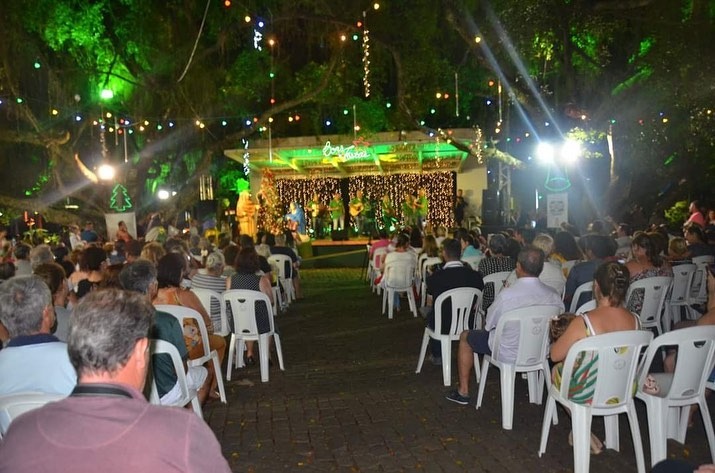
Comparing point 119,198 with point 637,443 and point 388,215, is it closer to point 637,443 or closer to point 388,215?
point 388,215

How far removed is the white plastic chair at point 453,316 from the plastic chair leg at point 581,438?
223 centimetres

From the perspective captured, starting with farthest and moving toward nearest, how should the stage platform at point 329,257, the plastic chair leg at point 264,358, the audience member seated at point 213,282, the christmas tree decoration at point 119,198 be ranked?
the stage platform at point 329,257 → the christmas tree decoration at point 119,198 → the audience member seated at point 213,282 → the plastic chair leg at point 264,358

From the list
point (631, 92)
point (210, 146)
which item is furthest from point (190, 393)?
point (210, 146)

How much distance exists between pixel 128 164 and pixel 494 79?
10.5 meters

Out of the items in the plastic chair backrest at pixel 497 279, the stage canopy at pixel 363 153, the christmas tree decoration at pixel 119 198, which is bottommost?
the plastic chair backrest at pixel 497 279

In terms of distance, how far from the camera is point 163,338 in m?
4.39

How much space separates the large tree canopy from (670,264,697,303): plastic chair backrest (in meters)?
6.78

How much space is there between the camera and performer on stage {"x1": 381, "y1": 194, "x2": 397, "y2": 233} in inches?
899

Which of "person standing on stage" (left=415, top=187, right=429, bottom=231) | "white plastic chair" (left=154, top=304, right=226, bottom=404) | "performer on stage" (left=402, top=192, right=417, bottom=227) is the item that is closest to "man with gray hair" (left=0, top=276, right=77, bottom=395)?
"white plastic chair" (left=154, top=304, right=226, bottom=404)

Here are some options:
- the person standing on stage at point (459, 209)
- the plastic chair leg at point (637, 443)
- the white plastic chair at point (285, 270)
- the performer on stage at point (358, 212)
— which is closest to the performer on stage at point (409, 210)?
the performer on stage at point (358, 212)

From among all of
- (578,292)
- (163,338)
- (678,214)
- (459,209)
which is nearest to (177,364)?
(163,338)

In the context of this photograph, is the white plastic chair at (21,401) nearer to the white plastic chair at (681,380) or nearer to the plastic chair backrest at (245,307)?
the white plastic chair at (681,380)

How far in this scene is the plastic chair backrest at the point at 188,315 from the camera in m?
5.24

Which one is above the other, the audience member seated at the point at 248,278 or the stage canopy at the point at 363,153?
the stage canopy at the point at 363,153
